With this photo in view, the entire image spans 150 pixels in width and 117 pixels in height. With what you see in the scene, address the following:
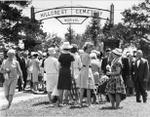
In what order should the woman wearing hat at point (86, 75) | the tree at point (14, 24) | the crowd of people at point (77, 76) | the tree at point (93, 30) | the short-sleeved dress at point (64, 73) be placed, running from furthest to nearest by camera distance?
the tree at point (93, 30) < the tree at point (14, 24) < the woman wearing hat at point (86, 75) < the short-sleeved dress at point (64, 73) < the crowd of people at point (77, 76)

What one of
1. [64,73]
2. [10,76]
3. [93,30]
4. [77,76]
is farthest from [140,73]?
[93,30]

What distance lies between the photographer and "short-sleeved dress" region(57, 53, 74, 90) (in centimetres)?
1292

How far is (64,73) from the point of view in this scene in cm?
1302

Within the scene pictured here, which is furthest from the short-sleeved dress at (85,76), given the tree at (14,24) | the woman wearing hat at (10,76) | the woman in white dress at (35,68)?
the tree at (14,24)

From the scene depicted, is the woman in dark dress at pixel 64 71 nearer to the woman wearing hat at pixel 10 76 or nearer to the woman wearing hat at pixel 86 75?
the woman wearing hat at pixel 86 75

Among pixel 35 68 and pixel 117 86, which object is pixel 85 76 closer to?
pixel 117 86

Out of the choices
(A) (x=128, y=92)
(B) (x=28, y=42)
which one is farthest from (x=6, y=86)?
(B) (x=28, y=42)

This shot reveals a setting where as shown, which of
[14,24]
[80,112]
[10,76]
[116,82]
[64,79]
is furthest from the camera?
[14,24]

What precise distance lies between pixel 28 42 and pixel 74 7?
394cm

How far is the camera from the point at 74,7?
2973cm

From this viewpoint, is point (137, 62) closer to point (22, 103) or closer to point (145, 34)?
point (22, 103)

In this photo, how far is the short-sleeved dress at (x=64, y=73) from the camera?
42.4ft

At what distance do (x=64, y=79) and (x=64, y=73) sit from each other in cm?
18

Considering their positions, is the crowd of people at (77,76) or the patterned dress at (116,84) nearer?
the patterned dress at (116,84)
